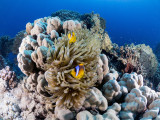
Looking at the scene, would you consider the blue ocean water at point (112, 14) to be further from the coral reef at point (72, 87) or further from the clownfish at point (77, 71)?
the clownfish at point (77, 71)

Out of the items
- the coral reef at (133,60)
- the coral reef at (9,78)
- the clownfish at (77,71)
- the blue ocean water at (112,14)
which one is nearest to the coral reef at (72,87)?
the clownfish at (77,71)

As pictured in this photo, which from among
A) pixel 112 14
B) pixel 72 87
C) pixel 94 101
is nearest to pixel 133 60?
pixel 94 101

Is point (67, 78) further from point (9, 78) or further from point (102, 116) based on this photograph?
point (9, 78)

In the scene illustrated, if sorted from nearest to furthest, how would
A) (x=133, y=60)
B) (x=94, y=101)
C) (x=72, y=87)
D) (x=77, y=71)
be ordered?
(x=77, y=71), (x=72, y=87), (x=94, y=101), (x=133, y=60)

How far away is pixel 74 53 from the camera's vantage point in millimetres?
2715

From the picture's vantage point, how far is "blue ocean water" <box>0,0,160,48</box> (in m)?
61.8

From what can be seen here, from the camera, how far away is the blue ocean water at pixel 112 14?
6178cm

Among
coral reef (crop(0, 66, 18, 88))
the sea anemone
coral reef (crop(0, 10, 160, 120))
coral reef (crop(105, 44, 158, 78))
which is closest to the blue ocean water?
coral reef (crop(105, 44, 158, 78))

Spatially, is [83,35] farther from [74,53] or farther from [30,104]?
[30,104]

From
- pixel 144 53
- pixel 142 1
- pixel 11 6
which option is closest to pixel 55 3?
pixel 11 6

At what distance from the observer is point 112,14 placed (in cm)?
11225

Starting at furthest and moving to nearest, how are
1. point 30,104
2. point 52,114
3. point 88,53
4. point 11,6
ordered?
point 11,6, point 30,104, point 52,114, point 88,53

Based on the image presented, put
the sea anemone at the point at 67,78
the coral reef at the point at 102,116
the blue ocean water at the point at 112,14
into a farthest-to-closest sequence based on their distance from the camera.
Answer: the blue ocean water at the point at 112,14, the coral reef at the point at 102,116, the sea anemone at the point at 67,78

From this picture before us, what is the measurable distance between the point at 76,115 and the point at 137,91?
1.67m
